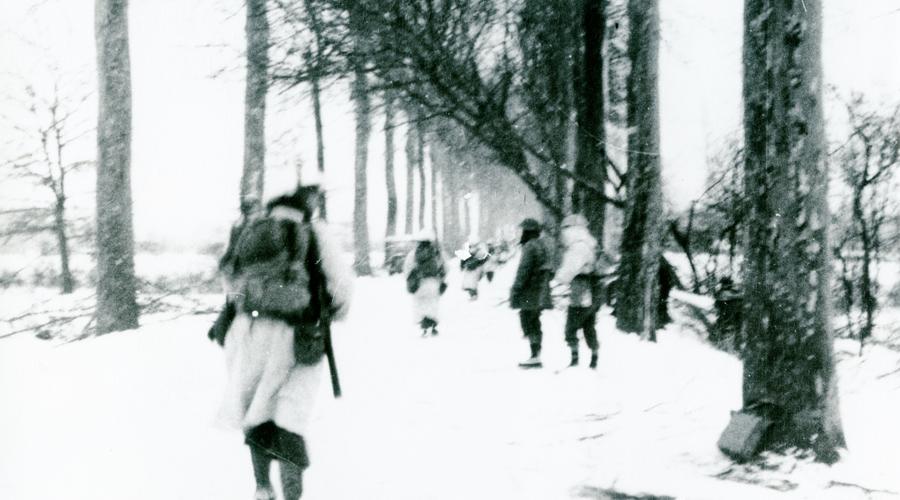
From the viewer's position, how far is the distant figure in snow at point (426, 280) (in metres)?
13.4

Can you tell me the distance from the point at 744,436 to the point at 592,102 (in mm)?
9219

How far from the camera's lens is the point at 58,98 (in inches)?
440

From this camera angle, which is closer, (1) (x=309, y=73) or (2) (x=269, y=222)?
(2) (x=269, y=222)

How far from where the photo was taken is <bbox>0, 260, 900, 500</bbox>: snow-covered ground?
499cm

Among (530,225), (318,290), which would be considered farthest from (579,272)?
(318,290)

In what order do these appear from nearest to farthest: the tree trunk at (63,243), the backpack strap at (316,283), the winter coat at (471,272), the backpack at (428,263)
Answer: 1. the backpack strap at (316,283)
2. the tree trunk at (63,243)
3. the backpack at (428,263)
4. the winter coat at (471,272)

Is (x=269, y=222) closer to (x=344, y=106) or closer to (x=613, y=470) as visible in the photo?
(x=613, y=470)

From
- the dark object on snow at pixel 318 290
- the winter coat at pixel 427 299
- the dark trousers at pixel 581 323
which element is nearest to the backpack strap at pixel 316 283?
the dark object on snow at pixel 318 290

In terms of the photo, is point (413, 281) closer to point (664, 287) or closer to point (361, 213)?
point (664, 287)

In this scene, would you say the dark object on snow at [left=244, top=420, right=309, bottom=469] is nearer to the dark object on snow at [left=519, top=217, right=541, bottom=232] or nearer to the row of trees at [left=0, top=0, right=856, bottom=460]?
the row of trees at [left=0, top=0, right=856, bottom=460]

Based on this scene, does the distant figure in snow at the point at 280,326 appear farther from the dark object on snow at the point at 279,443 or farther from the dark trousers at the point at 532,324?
the dark trousers at the point at 532,324

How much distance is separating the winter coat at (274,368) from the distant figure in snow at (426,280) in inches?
345

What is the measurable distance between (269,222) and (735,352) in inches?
396

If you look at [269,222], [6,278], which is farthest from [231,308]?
[6,278]
